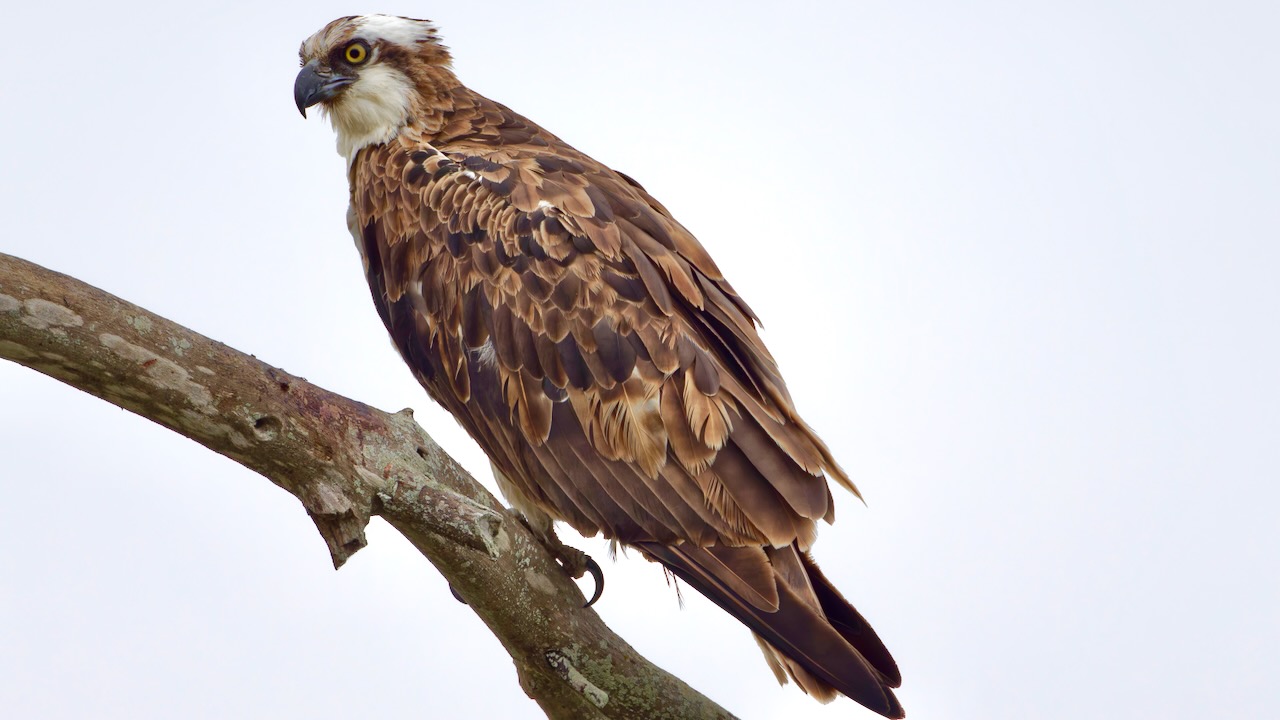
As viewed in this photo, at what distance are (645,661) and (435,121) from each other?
270cm

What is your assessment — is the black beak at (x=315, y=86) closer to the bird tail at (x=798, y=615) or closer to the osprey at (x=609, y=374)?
the osprey at (x=609, y=374)

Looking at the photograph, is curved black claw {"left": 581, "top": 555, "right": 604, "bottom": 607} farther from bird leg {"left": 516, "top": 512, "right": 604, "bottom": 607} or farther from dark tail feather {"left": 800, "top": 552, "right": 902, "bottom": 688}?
dark tail feather {"left": 800, "top": 552, "right": 902, "bottom": 688}

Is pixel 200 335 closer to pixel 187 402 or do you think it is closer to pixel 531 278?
pixel 187 402

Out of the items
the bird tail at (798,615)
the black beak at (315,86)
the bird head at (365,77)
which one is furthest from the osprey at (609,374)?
the black beak at (315,86)

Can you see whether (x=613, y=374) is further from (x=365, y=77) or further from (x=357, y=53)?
(x=357, y=53)

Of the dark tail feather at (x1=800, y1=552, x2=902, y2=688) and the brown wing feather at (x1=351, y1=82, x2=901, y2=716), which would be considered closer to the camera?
the dark tail feather at (x1=800, y1=552, x2=902, y2=688)

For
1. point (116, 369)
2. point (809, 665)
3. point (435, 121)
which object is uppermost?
point (435, 121)

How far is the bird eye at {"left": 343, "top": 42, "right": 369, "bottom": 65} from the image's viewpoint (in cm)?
575

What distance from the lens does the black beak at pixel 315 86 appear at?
18.7 feet

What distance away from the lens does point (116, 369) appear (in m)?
3.70

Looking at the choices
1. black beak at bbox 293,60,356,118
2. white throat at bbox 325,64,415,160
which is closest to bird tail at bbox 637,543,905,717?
white throat at bbox 325,64,415,160

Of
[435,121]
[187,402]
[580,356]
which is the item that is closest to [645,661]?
[580,356]

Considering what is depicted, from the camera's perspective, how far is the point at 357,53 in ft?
18.9

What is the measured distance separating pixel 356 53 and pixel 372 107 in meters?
0.33
